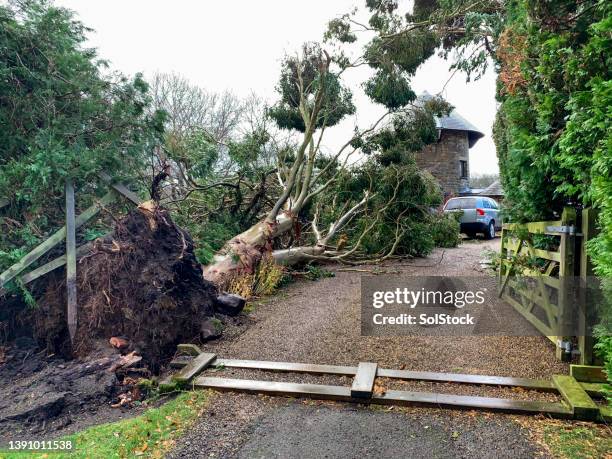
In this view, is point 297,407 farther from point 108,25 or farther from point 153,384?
point 108,25

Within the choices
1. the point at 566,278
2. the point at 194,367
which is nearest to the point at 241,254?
the point at 194,367

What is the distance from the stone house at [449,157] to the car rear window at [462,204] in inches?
321

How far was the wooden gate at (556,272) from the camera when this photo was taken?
142 inches

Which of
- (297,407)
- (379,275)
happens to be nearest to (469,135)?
(379,275)

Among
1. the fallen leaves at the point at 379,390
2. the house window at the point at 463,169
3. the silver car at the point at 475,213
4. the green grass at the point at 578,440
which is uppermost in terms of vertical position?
the house window at the point at 463,169

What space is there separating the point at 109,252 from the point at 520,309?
553 centimetres

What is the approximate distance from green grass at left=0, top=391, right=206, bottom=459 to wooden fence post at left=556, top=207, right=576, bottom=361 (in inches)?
142

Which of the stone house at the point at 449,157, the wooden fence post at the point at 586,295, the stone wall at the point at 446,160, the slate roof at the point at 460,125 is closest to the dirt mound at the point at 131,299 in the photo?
the wooden fence post at the point at 586,295

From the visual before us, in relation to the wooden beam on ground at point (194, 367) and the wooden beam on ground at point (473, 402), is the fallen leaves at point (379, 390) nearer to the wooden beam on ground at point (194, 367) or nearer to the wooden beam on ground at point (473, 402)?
the wooden beam on ground at point (473, 402)

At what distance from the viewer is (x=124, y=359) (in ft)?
13.1

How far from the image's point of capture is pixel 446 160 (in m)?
23.9

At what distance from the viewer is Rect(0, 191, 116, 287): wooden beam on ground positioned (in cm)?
430

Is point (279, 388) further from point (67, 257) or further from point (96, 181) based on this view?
point (96, 181)

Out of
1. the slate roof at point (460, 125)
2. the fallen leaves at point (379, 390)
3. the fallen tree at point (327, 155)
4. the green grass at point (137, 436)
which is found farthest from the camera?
the slate roof at point (460, 125)
